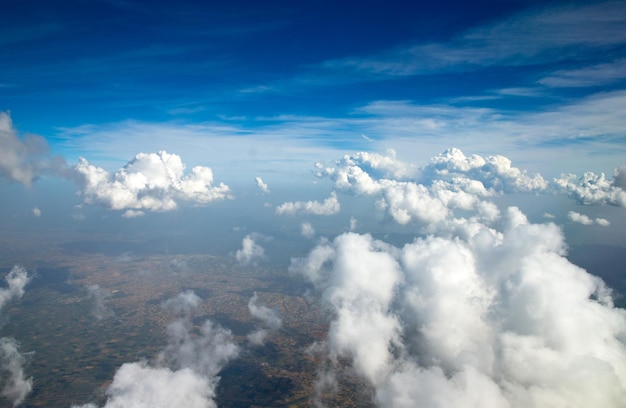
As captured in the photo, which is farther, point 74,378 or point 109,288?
point 109,288

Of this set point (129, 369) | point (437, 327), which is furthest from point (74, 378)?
point (437, 327)

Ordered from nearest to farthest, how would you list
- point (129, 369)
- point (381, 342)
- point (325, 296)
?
1. point (129, 369)
2. point (381, 342)
3. point (325, 296)

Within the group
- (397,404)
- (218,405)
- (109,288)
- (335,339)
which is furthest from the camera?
(109,288)

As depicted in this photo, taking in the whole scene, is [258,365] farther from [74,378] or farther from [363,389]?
[74,378]

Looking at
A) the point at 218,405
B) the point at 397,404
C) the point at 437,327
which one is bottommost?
the point at 218,405

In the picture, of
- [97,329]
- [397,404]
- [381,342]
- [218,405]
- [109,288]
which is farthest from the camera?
[109,288]

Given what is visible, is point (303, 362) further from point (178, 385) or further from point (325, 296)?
point (325, 296)

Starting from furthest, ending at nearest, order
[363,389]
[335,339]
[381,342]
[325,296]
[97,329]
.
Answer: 1. [325,296]
2. [97,329]
3. [335,339]
4. [381,342]
5. [363,389]

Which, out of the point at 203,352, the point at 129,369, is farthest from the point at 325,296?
the point at 129,369

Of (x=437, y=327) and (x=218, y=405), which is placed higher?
(x=437, y=327)
